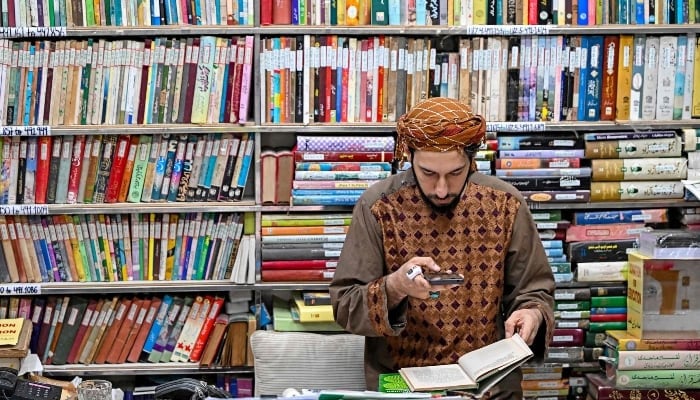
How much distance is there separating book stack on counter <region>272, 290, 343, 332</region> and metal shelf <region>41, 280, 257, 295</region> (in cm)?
18

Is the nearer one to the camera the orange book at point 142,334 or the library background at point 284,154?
the library background at point 284,154

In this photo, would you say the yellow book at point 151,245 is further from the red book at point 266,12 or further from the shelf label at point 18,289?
the red book at point 266,12

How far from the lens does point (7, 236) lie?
12.4ft

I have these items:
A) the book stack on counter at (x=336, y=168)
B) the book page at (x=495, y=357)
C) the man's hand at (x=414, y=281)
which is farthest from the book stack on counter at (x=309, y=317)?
the book page at (x=495, y=357)

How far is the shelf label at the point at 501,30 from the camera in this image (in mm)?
3678

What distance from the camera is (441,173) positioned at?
268 centimetres

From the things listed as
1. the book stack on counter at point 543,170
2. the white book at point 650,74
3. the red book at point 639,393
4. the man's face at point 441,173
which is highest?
the white book at point 650,74

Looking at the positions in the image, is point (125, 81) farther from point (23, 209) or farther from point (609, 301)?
point (609, 301)

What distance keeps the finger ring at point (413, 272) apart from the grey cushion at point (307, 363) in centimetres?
108

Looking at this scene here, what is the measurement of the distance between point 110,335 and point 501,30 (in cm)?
196

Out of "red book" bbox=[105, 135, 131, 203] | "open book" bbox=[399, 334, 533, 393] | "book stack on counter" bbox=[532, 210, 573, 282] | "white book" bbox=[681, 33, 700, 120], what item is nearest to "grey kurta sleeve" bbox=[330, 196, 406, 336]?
"open book" bbox=[399, 334, 533, 393]

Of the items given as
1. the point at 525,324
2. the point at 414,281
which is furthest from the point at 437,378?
the point at 525,324

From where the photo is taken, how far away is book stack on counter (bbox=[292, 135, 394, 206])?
12.2 ft

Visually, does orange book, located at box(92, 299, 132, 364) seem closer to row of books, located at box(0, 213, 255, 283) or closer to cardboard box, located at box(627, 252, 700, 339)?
row of books, located at box(0, 213, 255, 283)
